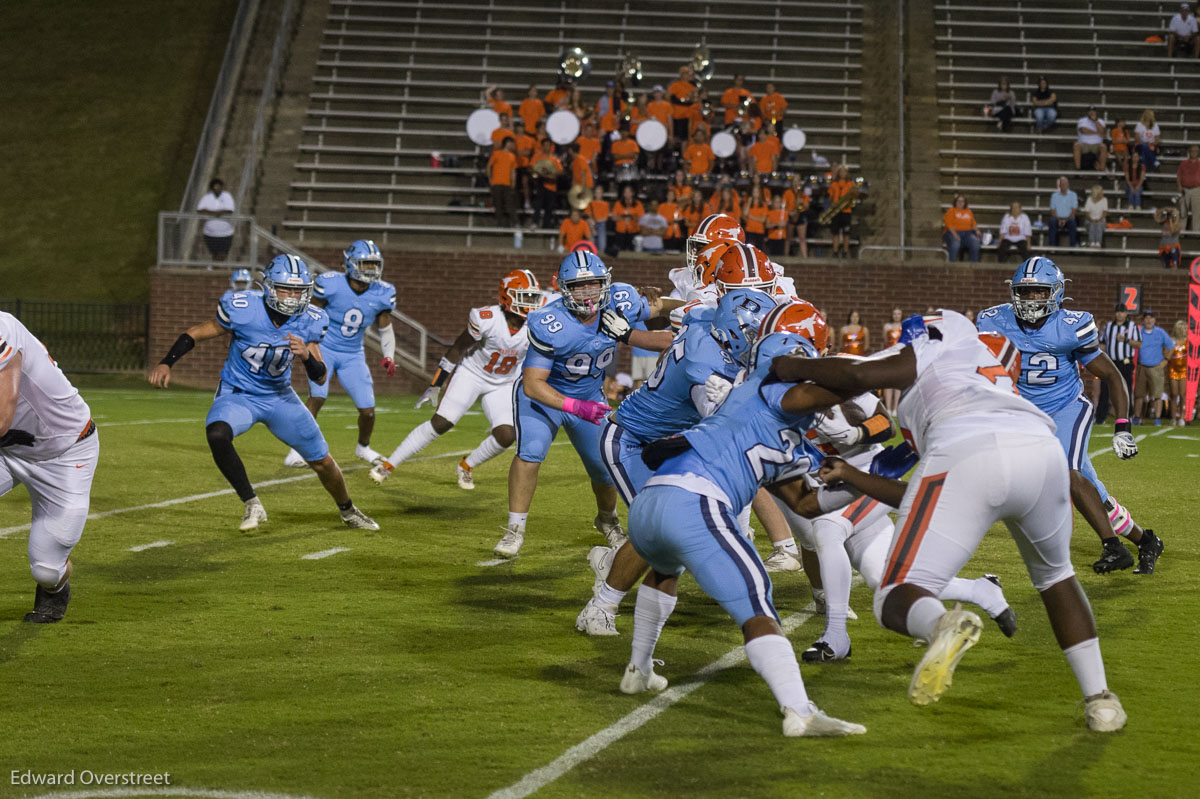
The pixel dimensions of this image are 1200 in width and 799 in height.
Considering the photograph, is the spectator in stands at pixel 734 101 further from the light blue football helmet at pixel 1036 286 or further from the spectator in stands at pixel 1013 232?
the light blue football helmet at pixel 1036 286

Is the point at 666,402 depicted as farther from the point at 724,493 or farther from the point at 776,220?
the point at 776,220

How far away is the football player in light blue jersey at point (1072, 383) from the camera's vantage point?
829 centimetres

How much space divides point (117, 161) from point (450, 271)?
34.8ft

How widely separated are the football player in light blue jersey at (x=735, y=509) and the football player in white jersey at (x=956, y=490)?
7.6 inches

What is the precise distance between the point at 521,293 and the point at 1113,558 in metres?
5.07

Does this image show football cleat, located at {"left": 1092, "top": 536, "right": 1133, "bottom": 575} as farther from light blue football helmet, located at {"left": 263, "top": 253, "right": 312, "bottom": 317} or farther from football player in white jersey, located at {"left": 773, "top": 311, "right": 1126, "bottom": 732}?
light blue football helmet, located at {"left": 263, "top": 253, "right": 312, "bottom": 317}

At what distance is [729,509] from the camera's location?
498cm

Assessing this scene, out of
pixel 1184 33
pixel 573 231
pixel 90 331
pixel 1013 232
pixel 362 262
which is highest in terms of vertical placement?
pixel 1184 33

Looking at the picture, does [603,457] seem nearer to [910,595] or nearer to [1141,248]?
[910,595]

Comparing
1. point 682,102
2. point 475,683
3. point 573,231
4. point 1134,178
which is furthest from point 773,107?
point 475,683

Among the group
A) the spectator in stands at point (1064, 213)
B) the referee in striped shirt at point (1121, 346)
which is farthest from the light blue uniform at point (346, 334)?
the spectator in stands at point (1064, 213)

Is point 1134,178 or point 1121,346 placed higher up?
point 1134,178

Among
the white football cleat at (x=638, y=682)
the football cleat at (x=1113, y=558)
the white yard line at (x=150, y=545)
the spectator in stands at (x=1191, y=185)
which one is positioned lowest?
the white football cleat at (x=638, y=682)

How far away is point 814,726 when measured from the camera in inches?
187
